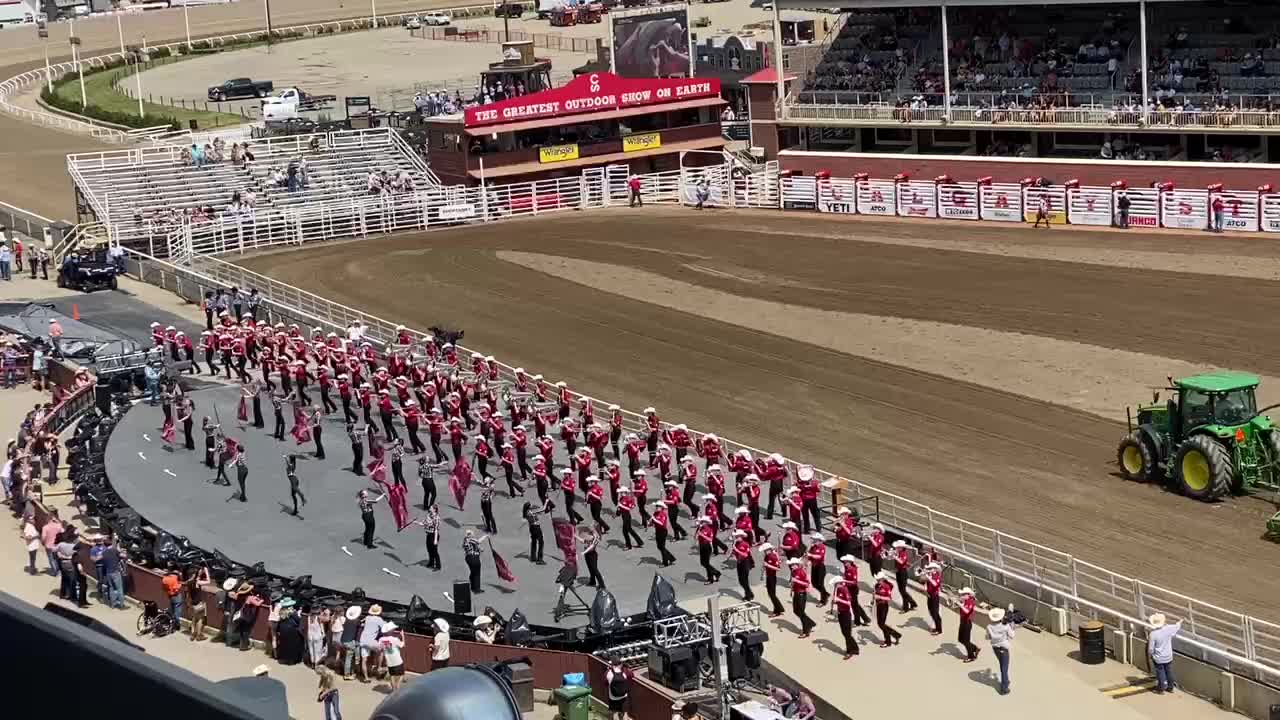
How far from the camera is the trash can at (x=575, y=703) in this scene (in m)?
18.6

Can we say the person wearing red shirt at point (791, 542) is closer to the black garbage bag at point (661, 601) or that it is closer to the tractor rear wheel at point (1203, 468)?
the black garbage bag at point (661, 601)

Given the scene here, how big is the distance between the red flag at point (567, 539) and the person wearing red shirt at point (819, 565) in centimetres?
301

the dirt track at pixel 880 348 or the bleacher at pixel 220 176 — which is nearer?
the dirt track at pixel 880 348

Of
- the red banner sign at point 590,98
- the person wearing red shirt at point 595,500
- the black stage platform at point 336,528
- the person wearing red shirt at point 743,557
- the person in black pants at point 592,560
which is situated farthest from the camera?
the red banner sign at point 590,98

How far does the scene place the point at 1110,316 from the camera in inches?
1374

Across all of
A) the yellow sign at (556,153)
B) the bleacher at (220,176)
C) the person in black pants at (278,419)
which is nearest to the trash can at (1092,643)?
the person in black pants at (278,419)

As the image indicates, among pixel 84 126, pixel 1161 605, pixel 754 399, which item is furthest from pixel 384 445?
pixel 84 126

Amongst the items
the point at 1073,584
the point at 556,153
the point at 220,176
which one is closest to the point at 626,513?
the point at 1073,584

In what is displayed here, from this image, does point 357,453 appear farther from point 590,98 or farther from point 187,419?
point 590,98

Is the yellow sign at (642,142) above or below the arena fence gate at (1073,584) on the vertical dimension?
above

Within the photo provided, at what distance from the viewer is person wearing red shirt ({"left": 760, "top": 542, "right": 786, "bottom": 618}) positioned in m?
21.5

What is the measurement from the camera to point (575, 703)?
1861 cm

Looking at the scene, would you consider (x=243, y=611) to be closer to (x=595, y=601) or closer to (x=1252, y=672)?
(x=595, y=601)

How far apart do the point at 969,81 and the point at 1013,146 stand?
8.66ft
